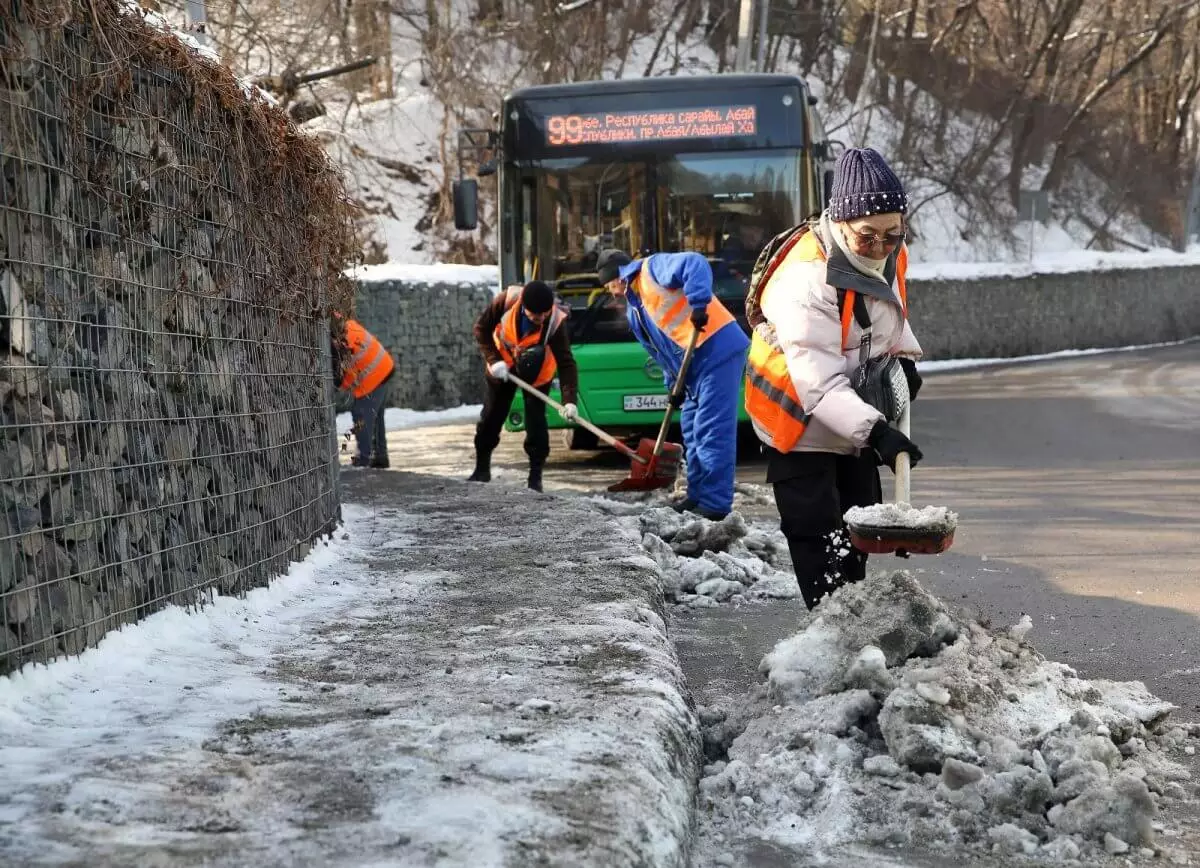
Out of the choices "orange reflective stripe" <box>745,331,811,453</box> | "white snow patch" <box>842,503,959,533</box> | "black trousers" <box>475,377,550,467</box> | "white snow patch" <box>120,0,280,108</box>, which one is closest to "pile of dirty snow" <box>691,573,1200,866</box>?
"white snow patch" <box>842,503,959,533</box>

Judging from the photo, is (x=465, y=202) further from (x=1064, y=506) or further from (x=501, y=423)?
(x=1064, y=506)

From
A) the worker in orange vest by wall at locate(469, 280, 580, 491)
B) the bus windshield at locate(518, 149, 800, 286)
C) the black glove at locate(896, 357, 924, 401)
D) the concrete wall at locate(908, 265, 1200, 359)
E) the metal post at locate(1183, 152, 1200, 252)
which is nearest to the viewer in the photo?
the black glove at locate(896, 357, 924, 401)

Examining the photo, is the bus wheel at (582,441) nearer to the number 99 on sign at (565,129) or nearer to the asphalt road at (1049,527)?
the asphalt road at (1049,527)

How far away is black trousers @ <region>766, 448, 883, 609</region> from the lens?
16.8ft

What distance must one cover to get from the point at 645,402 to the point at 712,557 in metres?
5.82

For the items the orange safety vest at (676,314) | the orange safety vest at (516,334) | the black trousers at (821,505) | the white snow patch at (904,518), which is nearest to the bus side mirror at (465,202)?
the orange safety vest at (516,334)

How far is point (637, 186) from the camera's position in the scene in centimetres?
1315

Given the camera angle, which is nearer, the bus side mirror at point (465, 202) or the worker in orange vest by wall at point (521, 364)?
the worker in orange vest by wall at point (521, 364)

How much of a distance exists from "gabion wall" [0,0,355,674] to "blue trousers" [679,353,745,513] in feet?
10.4

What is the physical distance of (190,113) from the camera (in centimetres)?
523

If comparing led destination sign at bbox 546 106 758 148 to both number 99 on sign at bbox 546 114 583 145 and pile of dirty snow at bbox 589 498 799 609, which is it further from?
pile of dirty snow at bbox 589 498 799 609

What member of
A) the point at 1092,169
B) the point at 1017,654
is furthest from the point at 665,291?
the point at 1092,169

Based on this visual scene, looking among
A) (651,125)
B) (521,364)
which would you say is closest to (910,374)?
(521,364)

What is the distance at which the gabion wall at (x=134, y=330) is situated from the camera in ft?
12.8
